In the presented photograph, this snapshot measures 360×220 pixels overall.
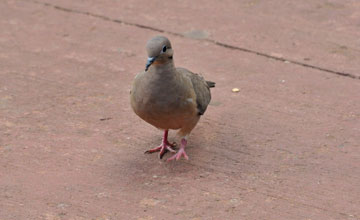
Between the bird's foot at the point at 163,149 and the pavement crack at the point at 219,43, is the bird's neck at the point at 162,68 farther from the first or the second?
the pavement crack at the point at 219,43

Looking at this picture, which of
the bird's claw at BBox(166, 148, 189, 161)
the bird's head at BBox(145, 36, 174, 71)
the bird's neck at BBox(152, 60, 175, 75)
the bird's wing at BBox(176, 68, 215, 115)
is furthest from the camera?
the bird's claw at BBox(166, 148, 189, 161)

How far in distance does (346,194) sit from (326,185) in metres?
0.17

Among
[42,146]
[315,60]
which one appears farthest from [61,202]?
[315,60]

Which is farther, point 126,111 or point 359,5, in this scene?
point 359,5

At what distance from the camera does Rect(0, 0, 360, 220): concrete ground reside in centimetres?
438

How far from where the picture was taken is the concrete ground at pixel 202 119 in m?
4.38

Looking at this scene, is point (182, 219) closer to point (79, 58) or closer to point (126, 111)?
point (126, 111)

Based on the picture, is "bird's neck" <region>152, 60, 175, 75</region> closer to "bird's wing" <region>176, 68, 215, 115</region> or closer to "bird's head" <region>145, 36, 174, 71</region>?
"bird's head" <region>145, 36, 174, 71</region>

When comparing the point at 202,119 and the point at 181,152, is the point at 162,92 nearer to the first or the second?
the point at 181,152

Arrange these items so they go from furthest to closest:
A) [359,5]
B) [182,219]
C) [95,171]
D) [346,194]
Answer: [359,5], [95,171], [346,194], [182,219]

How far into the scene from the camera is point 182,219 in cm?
415

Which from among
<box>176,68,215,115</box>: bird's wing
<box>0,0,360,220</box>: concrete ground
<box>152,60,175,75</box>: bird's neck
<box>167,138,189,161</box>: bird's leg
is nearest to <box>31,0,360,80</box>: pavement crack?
<box>0,0,360,220</box>: concrete ground

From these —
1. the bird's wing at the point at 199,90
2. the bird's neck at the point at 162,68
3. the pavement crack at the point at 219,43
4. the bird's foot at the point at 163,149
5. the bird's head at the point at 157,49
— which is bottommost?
the bird's foot at the point at 163,149

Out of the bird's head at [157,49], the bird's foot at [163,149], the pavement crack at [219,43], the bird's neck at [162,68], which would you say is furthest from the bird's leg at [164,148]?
the pavement crack at [219,43]
